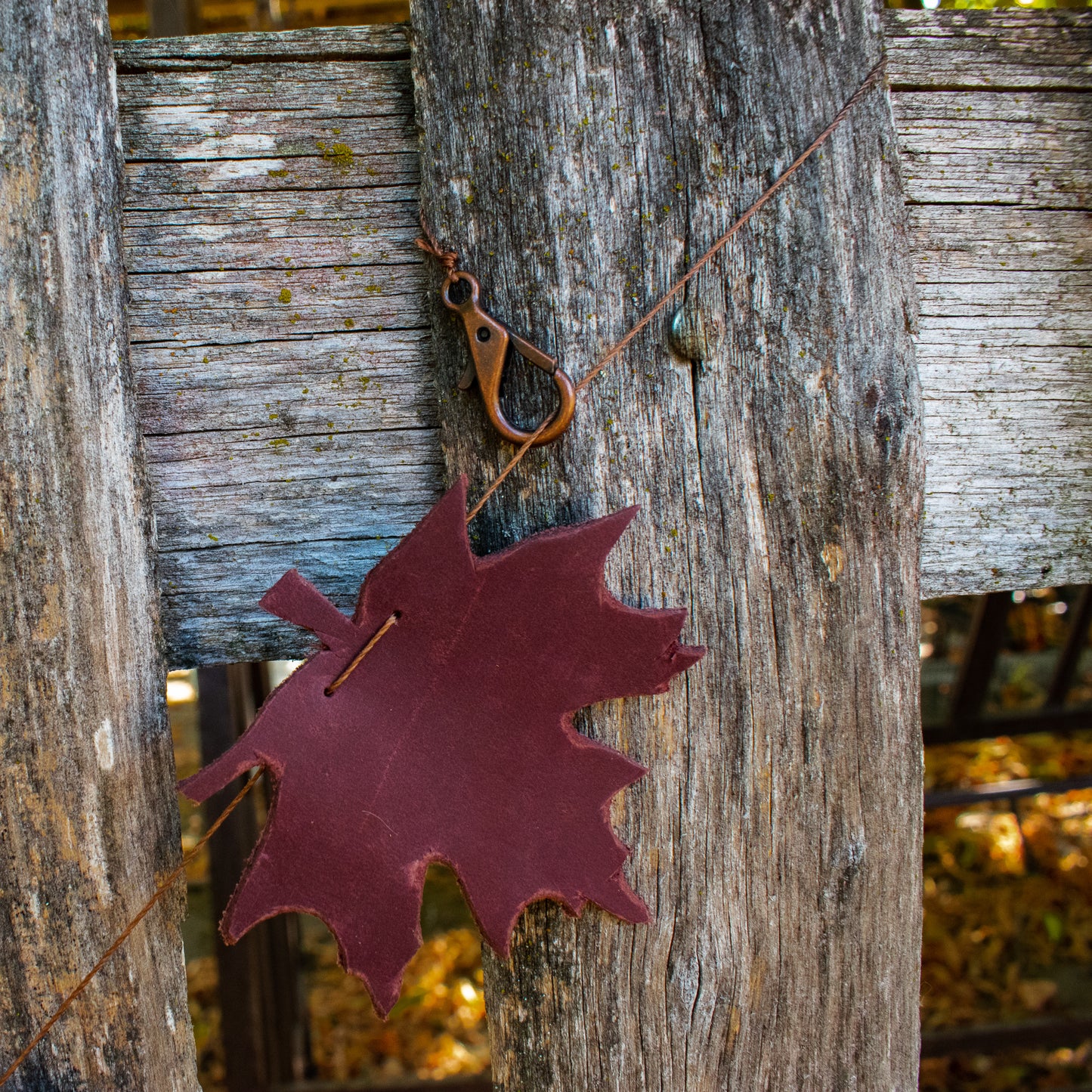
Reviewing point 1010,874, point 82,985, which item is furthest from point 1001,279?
point 1010,874

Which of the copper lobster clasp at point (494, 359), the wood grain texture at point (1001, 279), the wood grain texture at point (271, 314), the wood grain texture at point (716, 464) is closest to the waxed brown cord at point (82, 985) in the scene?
the wood grain texture at point (271, 314)

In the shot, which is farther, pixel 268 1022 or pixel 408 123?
pixel 268 1022

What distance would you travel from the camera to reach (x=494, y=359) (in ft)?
3.06

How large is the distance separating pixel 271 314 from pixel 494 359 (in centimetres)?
28

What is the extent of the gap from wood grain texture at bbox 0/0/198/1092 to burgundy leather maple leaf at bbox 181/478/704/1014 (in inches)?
7.5

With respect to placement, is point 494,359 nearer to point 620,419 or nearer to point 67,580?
point 620,419

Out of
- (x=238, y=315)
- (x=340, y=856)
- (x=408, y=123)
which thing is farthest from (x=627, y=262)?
(x=340, y=856)

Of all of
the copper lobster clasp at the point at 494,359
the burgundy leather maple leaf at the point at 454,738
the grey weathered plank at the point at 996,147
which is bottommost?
the burgundy leather maple leaf at the point at 454,738

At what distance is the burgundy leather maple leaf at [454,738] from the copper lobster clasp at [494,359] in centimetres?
11

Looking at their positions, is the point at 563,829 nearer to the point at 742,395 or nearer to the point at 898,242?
the point at 742,395

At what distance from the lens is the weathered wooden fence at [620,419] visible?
3.14 ft

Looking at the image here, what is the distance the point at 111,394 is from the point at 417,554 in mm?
381

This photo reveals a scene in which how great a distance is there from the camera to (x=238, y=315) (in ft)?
3.25

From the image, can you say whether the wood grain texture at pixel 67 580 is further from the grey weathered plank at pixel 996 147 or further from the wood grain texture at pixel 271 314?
the grey weathered plank at pixel 996 147
